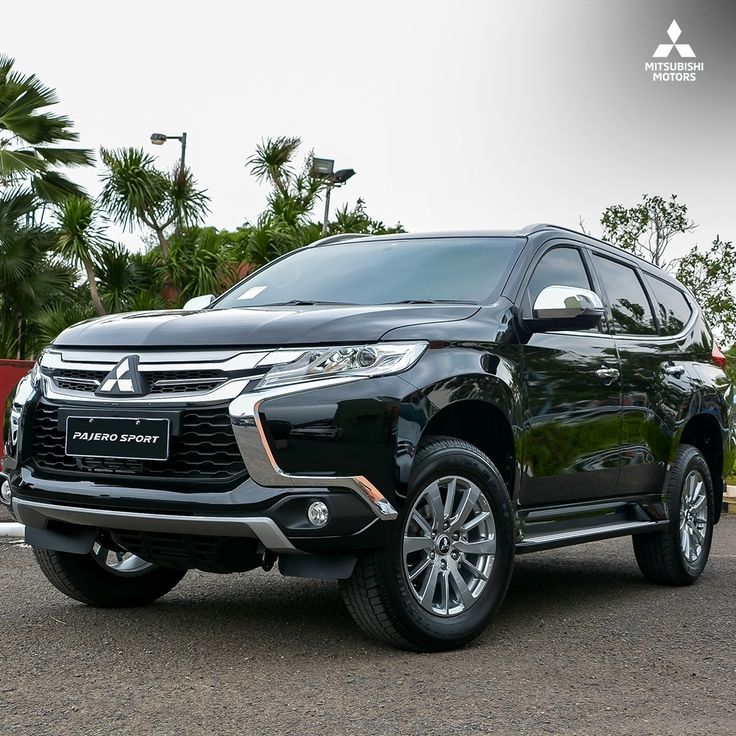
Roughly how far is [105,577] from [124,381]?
1.43m

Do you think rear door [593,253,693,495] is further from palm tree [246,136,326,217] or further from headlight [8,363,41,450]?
palm tree [246,136,326,217]

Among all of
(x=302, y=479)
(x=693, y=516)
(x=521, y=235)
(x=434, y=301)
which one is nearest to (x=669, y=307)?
(x=693, y=516)

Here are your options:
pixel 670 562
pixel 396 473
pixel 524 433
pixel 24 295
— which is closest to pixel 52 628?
pixel 396 473

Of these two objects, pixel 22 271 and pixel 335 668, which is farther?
pixel 22 271

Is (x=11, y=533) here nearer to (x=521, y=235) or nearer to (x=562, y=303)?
(x=521, y=235)

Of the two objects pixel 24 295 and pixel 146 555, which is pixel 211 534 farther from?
pixel 24 295

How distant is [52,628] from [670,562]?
138 inches

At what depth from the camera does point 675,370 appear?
693 cm

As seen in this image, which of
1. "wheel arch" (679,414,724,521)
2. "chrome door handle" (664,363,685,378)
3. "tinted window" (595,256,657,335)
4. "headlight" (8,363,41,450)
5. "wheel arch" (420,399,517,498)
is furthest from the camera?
"wheel arch" (679,414,724,521)

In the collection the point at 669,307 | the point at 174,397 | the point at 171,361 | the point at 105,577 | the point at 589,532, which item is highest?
the point at 669,307

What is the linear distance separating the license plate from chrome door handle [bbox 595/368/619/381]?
8.03 feet

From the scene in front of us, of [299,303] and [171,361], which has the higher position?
[299,303]

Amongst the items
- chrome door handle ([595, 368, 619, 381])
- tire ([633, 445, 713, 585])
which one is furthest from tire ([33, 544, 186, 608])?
tire ([633, 445, 713, 585])

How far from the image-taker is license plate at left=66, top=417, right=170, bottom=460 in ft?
15.0
